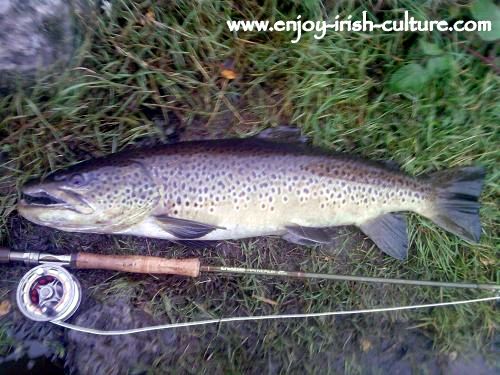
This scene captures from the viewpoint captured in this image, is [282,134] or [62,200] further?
[282,134]

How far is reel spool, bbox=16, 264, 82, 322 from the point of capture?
2.30 m

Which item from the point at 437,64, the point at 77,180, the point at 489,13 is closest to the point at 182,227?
the point at 77,180

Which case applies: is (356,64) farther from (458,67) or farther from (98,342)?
(98,342)

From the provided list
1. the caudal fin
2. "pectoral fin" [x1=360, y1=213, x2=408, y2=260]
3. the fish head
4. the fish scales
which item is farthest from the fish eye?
the caudal fin

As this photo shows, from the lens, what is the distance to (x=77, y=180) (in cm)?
223

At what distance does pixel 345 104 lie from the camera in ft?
8.41

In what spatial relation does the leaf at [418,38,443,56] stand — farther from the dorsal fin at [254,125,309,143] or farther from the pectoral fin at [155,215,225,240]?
the pectoral fin at [155,215,225,240]

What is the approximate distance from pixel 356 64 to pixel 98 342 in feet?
6.35

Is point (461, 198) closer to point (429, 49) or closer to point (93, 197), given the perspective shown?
point (429, 49)

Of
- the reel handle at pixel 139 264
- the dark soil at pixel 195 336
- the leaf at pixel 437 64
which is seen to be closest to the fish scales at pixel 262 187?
Answer: the reel handle at pixel 139 264

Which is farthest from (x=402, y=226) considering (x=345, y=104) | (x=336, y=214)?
(x=345, y=104)

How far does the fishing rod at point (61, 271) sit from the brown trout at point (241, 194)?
146mm

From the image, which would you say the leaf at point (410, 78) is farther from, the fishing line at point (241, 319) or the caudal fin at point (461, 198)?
the fishing line at point (241, 319)

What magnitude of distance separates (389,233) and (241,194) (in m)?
0.81
